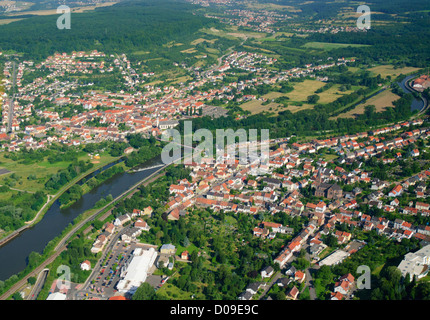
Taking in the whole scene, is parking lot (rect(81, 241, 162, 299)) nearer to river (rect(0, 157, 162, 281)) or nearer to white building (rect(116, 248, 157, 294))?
white building (rect(116, 248, 157, 294))

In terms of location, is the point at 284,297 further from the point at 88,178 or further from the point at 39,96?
the point at 39,96

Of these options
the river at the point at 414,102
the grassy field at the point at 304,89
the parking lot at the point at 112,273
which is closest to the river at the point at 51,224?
the parking lot at the point at 112,273

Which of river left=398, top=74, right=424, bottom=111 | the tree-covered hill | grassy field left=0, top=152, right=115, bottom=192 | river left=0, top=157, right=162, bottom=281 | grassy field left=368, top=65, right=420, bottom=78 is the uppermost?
the tree-covered hill

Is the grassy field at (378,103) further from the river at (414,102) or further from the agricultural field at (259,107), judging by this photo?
the agricultural field at (259,107)

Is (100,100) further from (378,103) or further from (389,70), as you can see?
(389,70)

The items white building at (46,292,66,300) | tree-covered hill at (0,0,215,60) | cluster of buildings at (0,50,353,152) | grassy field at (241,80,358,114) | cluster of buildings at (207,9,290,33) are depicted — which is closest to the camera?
white building at (46,292,66,300)

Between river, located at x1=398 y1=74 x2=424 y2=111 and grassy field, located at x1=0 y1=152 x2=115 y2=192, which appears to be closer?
grassy field, located at x1=0 y1=152 x2=115 y2=192

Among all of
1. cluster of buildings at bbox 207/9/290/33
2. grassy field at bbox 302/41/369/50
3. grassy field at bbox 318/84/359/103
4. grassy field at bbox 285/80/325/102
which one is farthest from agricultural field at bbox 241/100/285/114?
cluster of buildings at bbox 207/9/290/33
